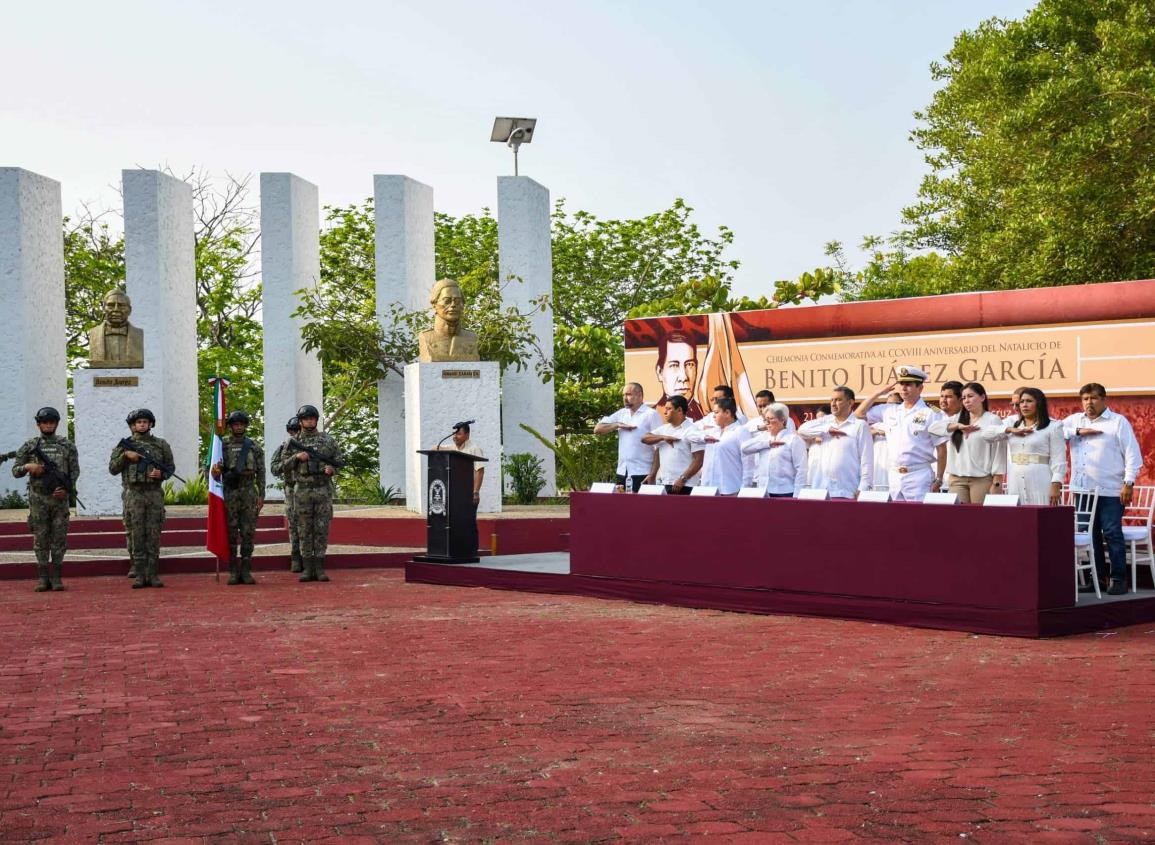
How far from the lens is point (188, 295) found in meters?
21.0

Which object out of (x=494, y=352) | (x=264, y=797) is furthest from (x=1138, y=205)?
(x=264, y=797)

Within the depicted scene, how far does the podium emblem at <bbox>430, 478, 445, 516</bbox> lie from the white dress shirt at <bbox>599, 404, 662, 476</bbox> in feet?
5.82

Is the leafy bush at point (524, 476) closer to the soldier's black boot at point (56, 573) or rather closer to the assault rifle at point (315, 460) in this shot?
the assault rifle at point (315, 460)

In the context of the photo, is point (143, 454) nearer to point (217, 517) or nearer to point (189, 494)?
point (217, 517)

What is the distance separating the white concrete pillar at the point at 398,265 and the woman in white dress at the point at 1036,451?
463 inches

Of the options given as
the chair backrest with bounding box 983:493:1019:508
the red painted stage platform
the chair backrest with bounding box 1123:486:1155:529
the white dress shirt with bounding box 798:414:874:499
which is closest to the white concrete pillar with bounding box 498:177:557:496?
the red painted stage platform

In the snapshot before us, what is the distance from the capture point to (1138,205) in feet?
65.7

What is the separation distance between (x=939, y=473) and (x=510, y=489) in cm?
1027

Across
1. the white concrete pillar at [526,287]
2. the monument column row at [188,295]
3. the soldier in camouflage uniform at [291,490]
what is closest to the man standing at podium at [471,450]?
the soldier in camouflage uniform at [291,490]

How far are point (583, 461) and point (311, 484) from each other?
7.98 metres

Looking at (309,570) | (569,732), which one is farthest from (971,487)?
(309,570)

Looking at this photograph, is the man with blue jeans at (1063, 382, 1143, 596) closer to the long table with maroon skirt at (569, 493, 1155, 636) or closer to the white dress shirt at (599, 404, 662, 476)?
the long table with maroon skirt at (569, 493, 1155, 636)

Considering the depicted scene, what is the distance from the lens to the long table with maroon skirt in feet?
31.6

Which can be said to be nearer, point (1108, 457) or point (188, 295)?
point (1108, 457)
